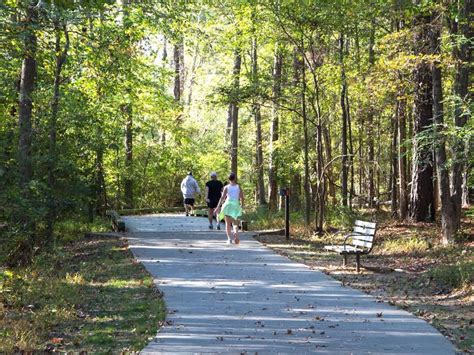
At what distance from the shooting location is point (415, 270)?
1228cm

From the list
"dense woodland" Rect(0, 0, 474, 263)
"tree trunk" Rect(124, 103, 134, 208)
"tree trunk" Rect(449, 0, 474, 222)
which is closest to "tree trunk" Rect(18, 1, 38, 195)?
"dense woodland" Rect(0, 0, 474, 263)

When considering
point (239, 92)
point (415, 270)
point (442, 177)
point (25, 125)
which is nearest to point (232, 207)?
point (239, 92)

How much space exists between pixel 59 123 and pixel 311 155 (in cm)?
1494

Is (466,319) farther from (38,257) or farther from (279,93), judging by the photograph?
(279,93)

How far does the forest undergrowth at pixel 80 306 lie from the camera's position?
6.59 m

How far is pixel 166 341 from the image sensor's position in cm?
639

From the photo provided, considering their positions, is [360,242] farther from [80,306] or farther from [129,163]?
[129,163]

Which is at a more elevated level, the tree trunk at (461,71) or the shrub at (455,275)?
the tree trunk at (461,71)

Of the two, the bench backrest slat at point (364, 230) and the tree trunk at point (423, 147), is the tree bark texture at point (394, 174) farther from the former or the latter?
the bench backrest slat at point (364, 230)

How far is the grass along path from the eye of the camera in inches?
260

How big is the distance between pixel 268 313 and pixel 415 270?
5428mm

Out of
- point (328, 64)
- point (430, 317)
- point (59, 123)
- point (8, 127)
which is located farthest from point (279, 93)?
point (430, 317)

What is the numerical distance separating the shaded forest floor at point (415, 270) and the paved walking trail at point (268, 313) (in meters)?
0.44

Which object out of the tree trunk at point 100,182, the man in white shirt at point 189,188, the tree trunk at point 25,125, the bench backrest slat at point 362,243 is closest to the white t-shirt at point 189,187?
the man in white shirt at point 189,188
